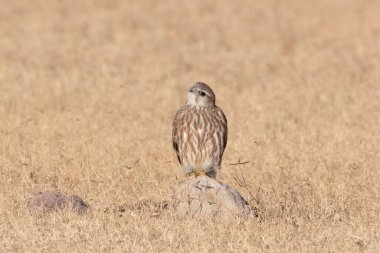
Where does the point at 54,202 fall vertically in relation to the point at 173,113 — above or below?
below

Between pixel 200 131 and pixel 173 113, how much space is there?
6578mm

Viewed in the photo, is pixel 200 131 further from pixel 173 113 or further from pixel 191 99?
pixel 173 113

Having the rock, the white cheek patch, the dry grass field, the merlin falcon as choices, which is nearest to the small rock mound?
the dry grass field

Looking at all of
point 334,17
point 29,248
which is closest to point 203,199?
point 29,248

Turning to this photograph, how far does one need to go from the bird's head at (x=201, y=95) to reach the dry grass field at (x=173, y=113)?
1.07 meters

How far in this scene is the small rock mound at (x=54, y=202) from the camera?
34.6 ft

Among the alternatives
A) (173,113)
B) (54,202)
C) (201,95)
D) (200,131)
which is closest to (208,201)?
(200,131)

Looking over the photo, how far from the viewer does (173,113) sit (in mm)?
17906

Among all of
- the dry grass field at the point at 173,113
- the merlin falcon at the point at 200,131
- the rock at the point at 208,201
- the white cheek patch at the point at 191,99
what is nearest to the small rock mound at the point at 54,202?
the dry grass field at the point at 173,113

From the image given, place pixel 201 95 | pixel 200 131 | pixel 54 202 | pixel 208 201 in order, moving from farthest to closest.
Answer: pixel 200 131
pixel 201 95
pixel 54 202
pixel 208 201

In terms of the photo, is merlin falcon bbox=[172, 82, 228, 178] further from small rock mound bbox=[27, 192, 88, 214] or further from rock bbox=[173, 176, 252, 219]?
small rock mound bbox=[27, 192, 88, 214]

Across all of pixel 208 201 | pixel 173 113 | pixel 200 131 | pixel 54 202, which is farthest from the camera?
pixel 173 113

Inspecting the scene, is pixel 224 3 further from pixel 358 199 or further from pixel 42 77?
pixel 358 199

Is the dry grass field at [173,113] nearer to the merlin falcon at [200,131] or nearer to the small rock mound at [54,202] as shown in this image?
the small rock mound at [54,202]
